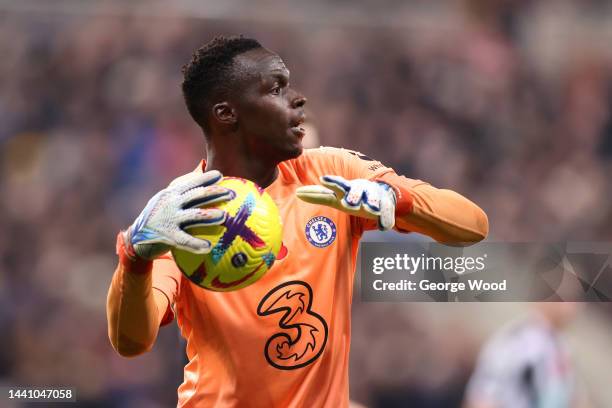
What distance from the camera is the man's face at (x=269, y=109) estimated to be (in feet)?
9.62

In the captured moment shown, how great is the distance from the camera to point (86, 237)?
577 cm

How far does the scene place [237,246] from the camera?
A: 2.48 metres

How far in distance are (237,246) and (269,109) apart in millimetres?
635

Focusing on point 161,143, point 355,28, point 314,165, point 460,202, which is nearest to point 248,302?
point 314,165

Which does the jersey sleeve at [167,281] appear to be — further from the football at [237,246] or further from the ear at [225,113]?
the ear at [225,113]

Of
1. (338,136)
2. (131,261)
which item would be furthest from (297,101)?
(338,136)

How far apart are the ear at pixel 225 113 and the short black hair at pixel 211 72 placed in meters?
0.03

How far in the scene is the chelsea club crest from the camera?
2.93 meters

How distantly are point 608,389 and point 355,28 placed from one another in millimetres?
2872

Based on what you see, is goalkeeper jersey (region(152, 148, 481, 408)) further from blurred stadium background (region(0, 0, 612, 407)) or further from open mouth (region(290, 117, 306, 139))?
blurred stadium background (region(0, 0, 612, 407))

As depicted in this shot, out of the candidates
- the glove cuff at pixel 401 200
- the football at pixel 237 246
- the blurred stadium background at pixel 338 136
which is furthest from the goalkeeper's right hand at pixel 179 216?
the blurred stadium background at pixel 338 136

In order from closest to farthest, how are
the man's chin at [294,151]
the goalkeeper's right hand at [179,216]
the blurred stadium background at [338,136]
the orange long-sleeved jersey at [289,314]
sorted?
1. the goalkeeper's right hand at [179,216]
2. the orange long-sleeved jersey at [289,314]
3. the man's chin at [294,151]
4. the blurred stadium background at [338,136]

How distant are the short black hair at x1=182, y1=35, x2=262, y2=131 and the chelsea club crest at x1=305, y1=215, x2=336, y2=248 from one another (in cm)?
51

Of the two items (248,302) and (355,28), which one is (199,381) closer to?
(248,302)
